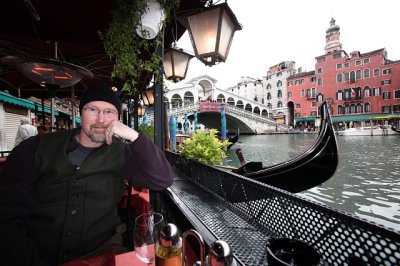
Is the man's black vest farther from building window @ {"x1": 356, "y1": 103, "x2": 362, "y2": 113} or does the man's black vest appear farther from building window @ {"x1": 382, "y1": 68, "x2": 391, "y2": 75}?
building window @ {"x1": 382, "y1": 68, "x2": 391, "y2": 75}

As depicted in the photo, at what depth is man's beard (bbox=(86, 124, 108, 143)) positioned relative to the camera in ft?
5.12

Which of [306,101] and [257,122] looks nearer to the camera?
[257,122]

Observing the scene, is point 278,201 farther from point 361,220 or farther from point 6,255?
point 6,255

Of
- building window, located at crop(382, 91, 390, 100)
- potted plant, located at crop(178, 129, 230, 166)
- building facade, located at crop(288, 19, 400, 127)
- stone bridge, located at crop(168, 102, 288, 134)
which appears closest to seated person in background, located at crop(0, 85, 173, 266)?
potted plant, located at crop(178, 129, 230, 166)

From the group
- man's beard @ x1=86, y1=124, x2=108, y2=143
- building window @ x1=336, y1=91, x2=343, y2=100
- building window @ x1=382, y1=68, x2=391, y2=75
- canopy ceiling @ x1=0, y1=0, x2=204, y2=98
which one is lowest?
man's beard @ x1=86, y1=124, x2=108, y2=143

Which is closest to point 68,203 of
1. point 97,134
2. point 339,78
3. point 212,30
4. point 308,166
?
point 97,134

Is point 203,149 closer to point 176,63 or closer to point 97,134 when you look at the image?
point 176,63

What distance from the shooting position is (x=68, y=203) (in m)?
1.38

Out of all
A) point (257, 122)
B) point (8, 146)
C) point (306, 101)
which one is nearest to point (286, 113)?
point (306, 101)

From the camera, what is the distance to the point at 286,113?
4853 cm

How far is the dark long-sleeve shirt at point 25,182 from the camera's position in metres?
1.13

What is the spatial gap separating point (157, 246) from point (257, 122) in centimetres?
4063

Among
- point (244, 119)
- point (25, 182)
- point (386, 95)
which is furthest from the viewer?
point (244, 119)

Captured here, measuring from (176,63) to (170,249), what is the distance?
10.6ft
